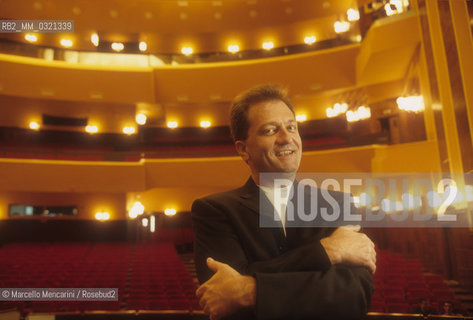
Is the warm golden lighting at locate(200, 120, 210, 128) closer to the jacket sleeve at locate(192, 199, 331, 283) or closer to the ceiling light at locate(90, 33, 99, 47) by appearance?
the ceiling light at locate(90, 33, 99, 47)

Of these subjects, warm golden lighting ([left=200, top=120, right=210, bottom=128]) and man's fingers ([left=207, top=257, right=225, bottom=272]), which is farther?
warm golden lighting ([left=200, top=120, right=210, bottom=128])

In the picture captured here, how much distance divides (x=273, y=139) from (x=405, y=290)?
6.38 meters

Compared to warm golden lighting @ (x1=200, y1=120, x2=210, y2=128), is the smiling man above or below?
below

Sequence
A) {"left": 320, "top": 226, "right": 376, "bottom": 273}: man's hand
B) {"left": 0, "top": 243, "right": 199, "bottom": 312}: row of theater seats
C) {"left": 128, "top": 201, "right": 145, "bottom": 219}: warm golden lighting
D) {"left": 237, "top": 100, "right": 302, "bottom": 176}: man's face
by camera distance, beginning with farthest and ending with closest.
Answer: {"left": 128, "top": 201, "right": 145, "bottom": 219}: warm golden lighting < {"left": 0, "top": 243, "right": 199, "bottom": 312}: row of theater seats < {"left": 237, "top": 100, "right": 302, "bottom": 176}: man's face < {"left": 320, "top": 226, "right": 376, "bottom": 273}: man's hand

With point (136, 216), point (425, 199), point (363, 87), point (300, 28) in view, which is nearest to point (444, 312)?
point (425, 199)

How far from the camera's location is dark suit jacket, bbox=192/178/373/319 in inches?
46.7

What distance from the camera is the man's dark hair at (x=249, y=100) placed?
1479 mm

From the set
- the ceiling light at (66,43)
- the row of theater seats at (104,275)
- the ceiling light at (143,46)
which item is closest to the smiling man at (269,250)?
the row of theater seats at (104,275)

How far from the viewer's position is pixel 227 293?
1214 mm

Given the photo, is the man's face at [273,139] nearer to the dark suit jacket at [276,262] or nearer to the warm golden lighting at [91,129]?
the dark suit jacket at [276,262]

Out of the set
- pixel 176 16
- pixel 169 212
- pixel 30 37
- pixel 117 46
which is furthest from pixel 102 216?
pixel 176 16

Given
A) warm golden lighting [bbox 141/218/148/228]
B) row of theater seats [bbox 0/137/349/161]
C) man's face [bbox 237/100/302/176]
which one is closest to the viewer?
man's face [bbox 237/100/302/176]

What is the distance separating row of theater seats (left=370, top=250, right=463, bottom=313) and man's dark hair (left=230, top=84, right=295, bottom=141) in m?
5.28

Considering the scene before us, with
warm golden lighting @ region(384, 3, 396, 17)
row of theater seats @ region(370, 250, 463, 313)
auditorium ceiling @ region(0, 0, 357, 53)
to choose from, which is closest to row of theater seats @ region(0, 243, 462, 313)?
row of theater seats @ region(370, 250, 463, 313)
